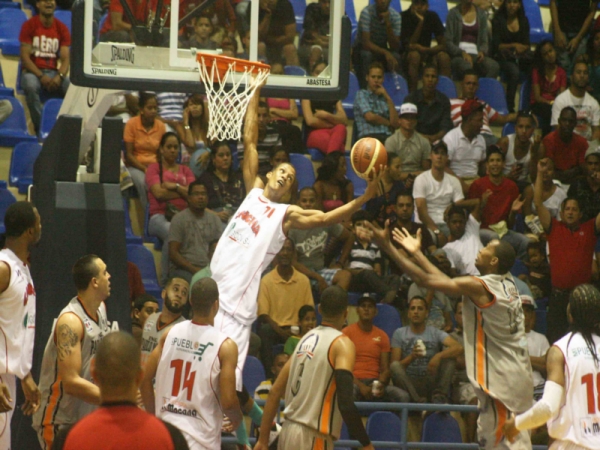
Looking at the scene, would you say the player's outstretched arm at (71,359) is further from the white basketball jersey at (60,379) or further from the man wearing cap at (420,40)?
the man wearing cap at (420,40)

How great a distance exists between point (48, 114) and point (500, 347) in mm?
6328

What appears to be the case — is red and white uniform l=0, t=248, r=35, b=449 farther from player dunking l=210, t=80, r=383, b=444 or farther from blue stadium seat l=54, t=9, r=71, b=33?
blue stadium seat l=54, t=9, r=71, b=33

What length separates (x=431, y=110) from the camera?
40.8 ft

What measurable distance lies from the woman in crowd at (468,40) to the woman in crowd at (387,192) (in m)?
2.59

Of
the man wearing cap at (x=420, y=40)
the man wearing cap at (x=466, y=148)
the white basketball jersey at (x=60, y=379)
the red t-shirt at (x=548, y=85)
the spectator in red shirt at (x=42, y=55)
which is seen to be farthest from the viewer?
the red t-shirt at (x=548, y=85)

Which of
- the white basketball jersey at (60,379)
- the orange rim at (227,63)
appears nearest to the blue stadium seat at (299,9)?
the orange rim at (227,63)

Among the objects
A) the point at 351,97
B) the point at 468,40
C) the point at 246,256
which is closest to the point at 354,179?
the point at 351,97

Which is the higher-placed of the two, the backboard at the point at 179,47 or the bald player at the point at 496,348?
the backboard at the point at 179,47

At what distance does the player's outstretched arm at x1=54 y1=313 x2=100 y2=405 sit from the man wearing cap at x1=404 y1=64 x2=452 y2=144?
23.9 ft

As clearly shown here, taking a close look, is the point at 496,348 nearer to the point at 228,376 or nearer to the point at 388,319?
the point at 228,376

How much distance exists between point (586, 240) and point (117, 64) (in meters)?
6.01

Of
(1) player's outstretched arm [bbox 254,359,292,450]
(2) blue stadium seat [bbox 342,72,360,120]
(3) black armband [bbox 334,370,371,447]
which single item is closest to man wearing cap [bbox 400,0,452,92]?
(2) blue stadium seat [bbox 342,72,360,120]

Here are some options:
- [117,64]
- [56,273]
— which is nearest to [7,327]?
[56,273]

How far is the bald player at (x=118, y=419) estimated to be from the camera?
3463 millimetres
